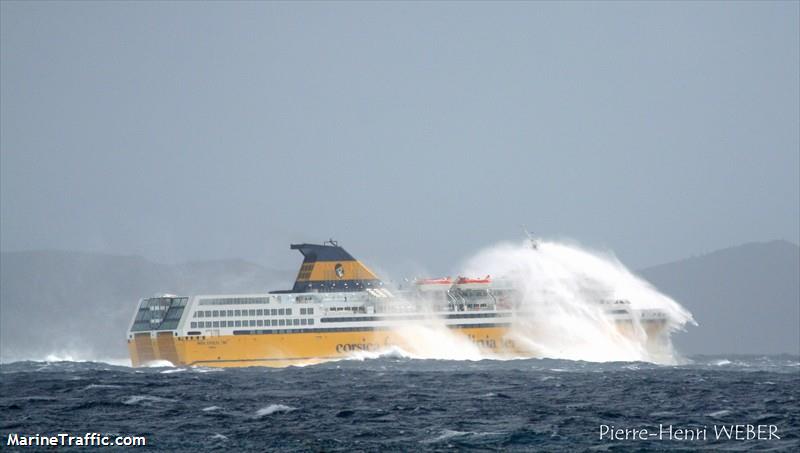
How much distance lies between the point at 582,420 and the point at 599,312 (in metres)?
53.4

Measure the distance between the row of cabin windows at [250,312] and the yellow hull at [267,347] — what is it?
1.71 metres

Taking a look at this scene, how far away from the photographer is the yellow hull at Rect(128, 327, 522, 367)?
8738cm

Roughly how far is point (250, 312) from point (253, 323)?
0.89 meters

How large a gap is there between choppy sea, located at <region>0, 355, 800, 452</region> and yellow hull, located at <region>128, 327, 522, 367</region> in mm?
19677

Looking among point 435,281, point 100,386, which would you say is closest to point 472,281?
point 435,281

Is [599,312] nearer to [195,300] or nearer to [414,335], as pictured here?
[414,335]

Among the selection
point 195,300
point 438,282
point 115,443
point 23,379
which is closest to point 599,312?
point 438,282

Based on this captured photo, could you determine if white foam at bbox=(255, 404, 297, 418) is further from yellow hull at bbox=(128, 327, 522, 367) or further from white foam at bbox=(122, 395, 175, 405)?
yellow hull at bbox=(128, 327, 522, 367)

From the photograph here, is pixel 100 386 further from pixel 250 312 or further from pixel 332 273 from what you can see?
pixel 332 273

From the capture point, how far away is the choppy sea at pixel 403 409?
3622cm

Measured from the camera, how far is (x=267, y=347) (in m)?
87.8

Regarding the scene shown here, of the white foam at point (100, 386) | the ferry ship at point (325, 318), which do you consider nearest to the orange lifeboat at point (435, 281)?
the ferry ship at point (325, 318)

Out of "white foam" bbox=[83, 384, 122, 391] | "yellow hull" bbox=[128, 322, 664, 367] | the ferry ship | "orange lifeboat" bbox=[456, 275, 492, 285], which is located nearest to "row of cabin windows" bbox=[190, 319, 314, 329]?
the ferry ship

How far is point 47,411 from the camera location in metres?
43.9
